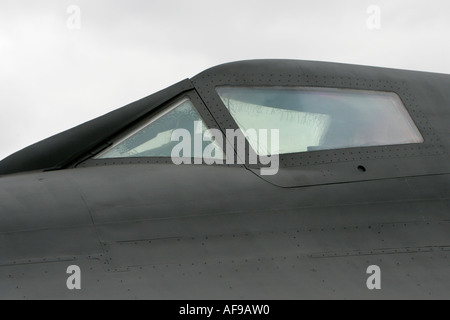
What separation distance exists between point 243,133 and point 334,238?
5.28ft

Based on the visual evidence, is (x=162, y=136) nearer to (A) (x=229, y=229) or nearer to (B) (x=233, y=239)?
(A) (x=229, y=229)

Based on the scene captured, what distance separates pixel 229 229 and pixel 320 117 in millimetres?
2209

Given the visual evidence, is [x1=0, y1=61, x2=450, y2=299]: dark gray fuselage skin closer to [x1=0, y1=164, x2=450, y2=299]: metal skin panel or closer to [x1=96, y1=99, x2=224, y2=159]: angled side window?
[x1=0, y1=164, x2=450, y2=299]: metal skin panel

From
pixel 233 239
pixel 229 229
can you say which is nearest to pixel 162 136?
pixel 229 229

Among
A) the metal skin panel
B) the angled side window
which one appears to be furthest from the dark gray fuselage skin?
the angled side window

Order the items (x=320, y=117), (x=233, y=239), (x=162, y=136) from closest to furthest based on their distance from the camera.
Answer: (x=233, y=239)
(x=162, y=136)
(x=320, y=117)

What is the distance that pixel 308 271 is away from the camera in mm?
6125

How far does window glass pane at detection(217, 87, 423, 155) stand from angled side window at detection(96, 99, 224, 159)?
43cm

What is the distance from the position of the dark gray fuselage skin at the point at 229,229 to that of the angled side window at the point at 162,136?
0.22 m

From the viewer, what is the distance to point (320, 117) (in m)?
8.01

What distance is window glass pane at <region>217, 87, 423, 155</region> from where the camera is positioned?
7805 mm

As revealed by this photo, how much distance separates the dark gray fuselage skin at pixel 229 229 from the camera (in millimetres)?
5594

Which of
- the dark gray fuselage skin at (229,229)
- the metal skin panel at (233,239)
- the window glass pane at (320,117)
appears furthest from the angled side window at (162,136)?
the window glass pane at (320,117)

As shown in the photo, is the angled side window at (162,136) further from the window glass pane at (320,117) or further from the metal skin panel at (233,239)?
the window glass pane at (320,117)
